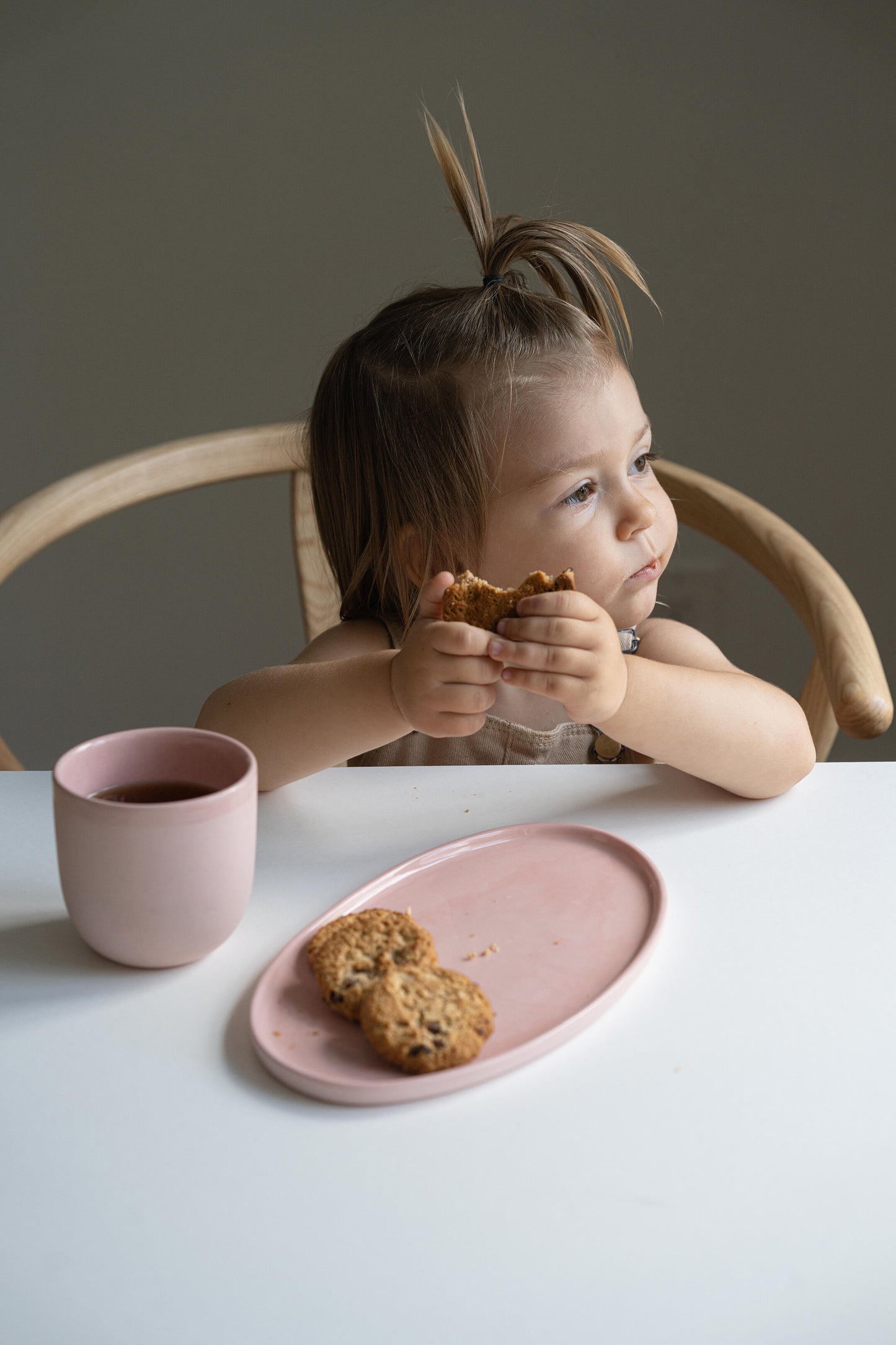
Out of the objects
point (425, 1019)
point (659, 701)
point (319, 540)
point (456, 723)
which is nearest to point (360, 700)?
point (456, 723)

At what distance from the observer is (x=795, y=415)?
1.97 m

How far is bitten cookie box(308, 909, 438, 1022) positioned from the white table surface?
40mm

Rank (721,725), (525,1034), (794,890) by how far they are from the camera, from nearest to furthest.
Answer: (525,1034), (794,890), (721,725)

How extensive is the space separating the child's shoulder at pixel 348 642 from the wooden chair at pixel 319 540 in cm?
23

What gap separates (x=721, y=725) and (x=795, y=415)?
144 cm

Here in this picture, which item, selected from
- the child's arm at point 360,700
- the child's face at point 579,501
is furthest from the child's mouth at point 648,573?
the child's arm at point 360,700

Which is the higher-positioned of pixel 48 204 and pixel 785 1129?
pixel 48 204

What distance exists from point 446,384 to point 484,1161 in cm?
66

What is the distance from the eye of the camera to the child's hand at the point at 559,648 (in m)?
0.63

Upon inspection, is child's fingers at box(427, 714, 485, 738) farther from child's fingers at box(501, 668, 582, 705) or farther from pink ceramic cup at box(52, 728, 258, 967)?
pink ceramic cup at box(52, 728, 258, 967)

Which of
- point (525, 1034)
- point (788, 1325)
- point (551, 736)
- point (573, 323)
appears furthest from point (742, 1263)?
point (573, 323)

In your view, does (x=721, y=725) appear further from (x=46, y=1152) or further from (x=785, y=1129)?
(x=46, y=1152)

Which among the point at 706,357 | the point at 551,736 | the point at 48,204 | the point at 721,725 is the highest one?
the point at 48,204

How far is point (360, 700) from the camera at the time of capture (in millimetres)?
727
